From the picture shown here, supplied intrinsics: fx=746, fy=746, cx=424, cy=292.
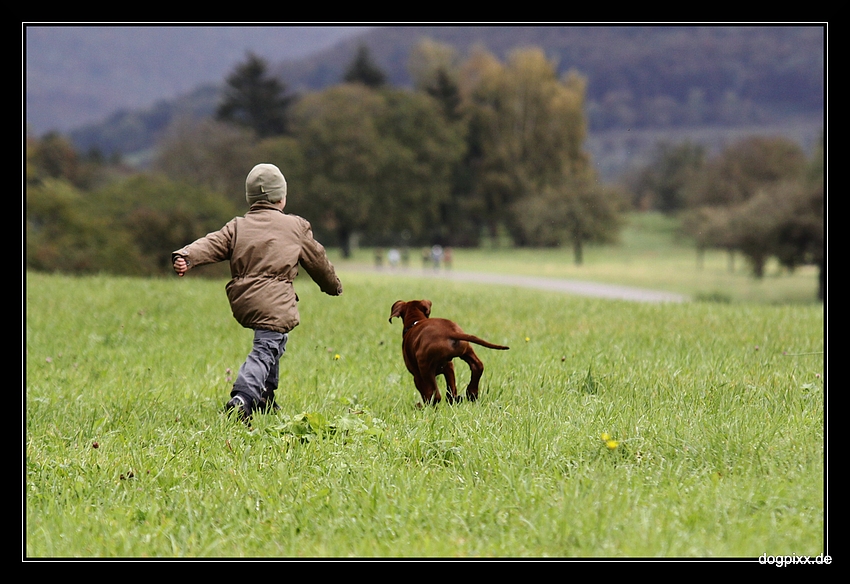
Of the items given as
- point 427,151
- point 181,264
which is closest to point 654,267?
point 427,151

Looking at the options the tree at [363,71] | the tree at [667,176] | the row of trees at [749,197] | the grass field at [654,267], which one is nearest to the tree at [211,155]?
the grass field at [654,267]

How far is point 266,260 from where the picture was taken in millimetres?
4629

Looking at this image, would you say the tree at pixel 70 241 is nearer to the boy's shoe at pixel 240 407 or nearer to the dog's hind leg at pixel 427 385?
the boy's shoe at pixel 240 407

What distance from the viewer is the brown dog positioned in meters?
4.73

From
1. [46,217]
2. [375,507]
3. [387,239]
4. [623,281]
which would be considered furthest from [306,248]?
[387,239]

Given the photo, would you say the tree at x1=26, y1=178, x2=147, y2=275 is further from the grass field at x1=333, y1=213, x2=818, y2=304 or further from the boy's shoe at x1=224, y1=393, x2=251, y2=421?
the boy's shoe at x1=224, y1=393, x2=251, y2=421

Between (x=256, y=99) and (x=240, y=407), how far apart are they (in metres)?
61.2

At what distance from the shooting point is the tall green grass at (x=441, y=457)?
3.13 meters

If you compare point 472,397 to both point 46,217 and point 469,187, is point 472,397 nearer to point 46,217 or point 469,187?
point 46,217

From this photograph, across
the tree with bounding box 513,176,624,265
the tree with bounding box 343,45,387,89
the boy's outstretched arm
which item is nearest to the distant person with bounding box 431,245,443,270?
the tree with bounding box 513,176,624,265

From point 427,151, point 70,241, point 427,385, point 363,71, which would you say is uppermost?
point 363,71

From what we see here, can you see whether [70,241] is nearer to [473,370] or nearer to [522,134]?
[473,370]

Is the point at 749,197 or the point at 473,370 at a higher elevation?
the point at 749,197

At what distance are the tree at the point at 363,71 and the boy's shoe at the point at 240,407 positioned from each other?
214ft
